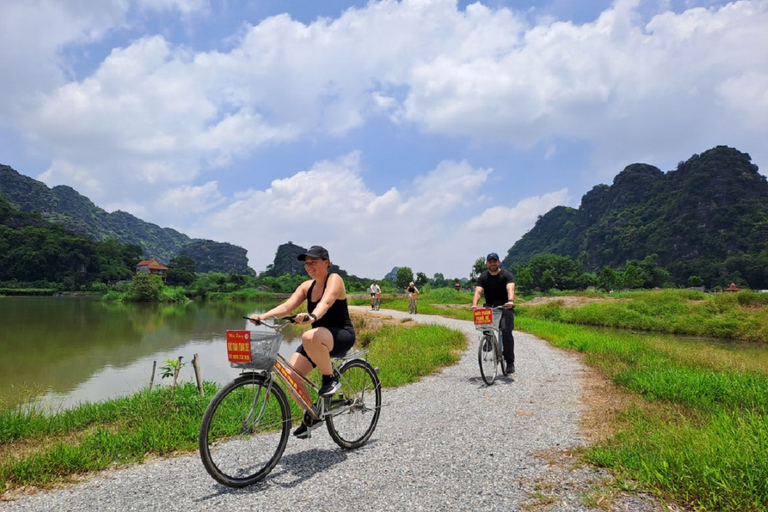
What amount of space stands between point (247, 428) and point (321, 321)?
115cm

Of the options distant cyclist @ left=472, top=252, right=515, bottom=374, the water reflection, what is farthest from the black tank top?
the water reflection

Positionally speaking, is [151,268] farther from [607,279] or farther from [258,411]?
[258,411]

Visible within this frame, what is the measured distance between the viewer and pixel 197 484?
3.63 m

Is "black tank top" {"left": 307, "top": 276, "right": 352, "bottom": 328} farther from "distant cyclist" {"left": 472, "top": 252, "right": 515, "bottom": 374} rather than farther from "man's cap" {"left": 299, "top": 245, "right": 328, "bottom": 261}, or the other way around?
"distant cyclist" {"left": 472, "top": 252, "right": 515, "bottom": 374}

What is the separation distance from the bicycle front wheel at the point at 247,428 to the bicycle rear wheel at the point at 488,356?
450 cm

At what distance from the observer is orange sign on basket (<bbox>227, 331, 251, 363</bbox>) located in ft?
11.1

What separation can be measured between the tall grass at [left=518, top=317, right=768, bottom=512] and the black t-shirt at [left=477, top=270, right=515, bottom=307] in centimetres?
258

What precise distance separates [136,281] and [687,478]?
75.6 metres

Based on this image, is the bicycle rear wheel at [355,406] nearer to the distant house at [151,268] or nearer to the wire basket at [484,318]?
the wire basket at [484,318]

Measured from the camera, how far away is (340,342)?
4145mm

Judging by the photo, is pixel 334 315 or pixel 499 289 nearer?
pixel 334 315

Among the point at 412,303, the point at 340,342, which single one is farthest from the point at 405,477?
the point at 412,303

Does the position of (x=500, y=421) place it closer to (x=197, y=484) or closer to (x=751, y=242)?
(x=197, y=484)

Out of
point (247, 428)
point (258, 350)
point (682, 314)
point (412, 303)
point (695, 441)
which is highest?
point (258, 350)
